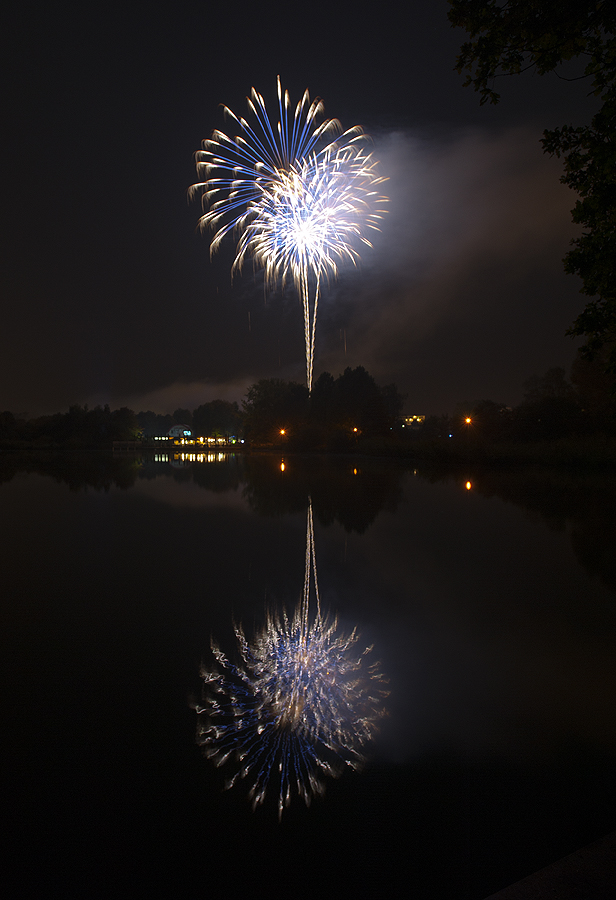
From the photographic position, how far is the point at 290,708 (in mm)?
3295

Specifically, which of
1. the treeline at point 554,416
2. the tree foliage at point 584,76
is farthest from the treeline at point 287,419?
the tree foliage at point 584,76

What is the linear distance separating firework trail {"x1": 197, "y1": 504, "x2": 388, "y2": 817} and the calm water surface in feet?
0.39

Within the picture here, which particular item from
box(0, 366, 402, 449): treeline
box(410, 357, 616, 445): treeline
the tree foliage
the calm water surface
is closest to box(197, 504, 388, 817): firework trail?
the calm water surface

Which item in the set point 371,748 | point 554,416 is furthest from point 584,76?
point 554,416

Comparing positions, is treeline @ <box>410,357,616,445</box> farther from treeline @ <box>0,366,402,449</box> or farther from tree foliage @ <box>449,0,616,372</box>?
tree foliage @ <box>449,0,616,372</box>

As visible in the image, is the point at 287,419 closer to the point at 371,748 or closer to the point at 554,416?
the point at 554,416

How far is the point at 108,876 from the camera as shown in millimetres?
2088

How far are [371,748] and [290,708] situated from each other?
636mm

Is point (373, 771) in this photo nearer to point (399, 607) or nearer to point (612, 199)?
point (399, 607)

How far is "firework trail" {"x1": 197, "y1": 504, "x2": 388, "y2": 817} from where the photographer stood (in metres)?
2.70

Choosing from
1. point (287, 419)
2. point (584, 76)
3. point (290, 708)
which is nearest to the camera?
point (290, 708)

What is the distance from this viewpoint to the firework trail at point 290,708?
8.87 ft

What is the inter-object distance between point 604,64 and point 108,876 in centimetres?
807

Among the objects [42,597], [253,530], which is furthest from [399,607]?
[253,530]
